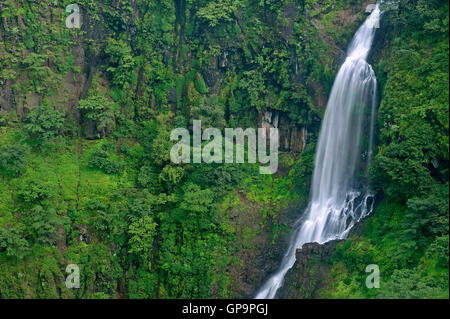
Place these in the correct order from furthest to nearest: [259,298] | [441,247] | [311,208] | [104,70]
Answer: [104,70]
[311,208]
[259,298]
[441,247]

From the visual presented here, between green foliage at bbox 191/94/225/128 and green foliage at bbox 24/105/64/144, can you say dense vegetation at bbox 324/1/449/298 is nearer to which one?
green foliage at bbox 191/94/225/128

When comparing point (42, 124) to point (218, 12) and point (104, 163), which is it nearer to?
point (104, 163)

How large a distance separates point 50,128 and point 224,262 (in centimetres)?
1129

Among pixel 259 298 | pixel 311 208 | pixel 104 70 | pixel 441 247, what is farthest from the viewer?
pixel 104 70

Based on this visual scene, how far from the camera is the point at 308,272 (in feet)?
72.3

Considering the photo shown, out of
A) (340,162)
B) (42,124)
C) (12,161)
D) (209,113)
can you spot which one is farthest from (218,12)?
(12,161)

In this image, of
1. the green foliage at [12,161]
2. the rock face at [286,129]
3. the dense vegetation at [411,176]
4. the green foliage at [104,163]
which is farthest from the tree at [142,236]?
the rock face at [286,129]

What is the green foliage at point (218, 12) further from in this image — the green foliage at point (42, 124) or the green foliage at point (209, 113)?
the green foliage at point (42, 124)

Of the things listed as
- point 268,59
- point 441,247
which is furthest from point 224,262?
point 268,59

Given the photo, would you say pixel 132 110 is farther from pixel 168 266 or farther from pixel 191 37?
pixel 168 266

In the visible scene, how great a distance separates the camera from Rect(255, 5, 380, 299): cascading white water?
78.3 ft

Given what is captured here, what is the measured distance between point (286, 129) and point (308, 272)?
9441 millimetres

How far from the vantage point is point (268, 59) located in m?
29.0

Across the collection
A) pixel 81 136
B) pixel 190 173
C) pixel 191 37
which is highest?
pixel 191 37
